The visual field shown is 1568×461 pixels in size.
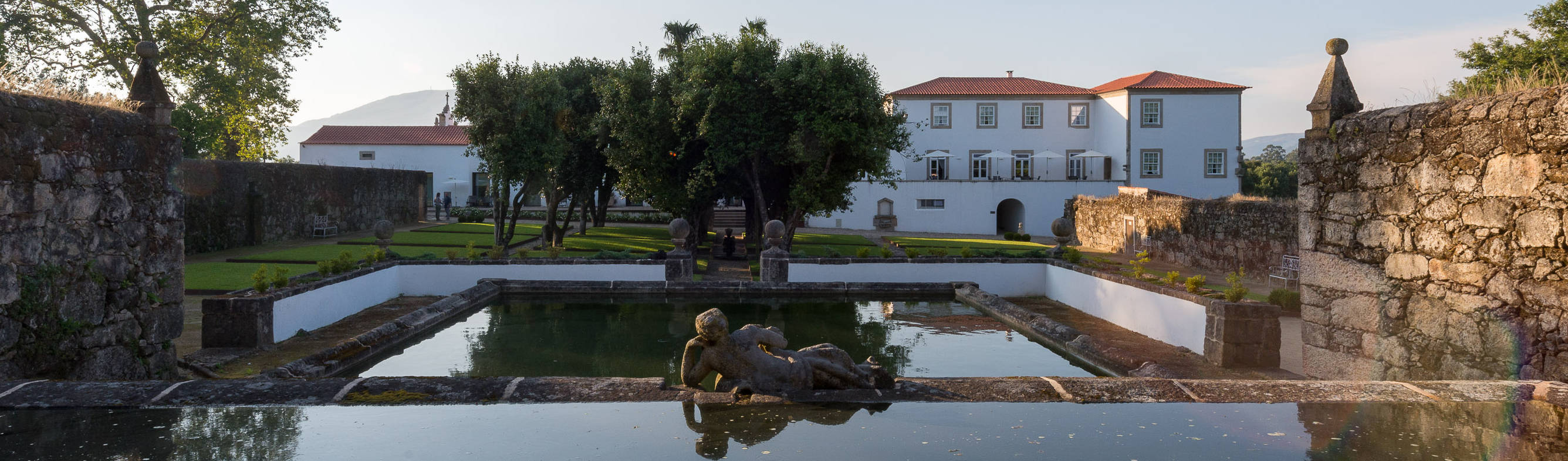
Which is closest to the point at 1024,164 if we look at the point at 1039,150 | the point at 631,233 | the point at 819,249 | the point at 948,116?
the point at 1039,150

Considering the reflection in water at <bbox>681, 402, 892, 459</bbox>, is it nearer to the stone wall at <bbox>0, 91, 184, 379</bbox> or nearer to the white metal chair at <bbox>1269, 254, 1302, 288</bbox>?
the stone wall at <bbox>0, 91, 184, 379</bbox>

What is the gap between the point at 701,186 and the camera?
2033 centimetres

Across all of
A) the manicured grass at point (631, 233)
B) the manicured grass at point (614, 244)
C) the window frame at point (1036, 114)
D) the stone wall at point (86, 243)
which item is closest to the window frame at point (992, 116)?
the window frame at point (1036, 114)

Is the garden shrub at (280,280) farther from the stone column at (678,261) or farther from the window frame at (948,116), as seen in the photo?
the window frame at (948,116)

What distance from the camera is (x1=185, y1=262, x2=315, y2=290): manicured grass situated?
13.1m

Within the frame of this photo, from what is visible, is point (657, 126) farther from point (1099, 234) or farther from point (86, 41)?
point (86, 41)

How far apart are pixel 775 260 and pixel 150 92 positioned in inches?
360

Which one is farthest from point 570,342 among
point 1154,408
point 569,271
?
point 1154,408

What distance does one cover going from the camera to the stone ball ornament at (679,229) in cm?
1456

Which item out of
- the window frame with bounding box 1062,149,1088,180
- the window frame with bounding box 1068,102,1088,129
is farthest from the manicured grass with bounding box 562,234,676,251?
the window frame with bounding box 1068,102,1088,129

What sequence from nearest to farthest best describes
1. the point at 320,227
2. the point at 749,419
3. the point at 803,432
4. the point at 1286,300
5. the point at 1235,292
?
1. the point at 803,432
2. the point at 749,419
3. the point at 1235,292
4. the point at 1286,300
5. the point at 320,227

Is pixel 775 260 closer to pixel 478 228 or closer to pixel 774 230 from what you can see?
pixel 774 230

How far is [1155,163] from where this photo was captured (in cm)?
3812

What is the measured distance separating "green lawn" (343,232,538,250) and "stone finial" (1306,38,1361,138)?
59.6 ft
